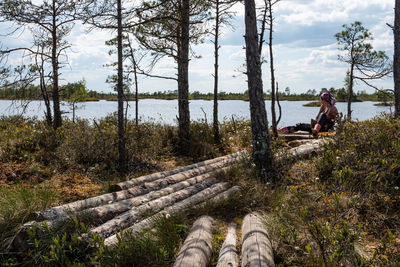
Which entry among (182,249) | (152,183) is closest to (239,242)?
(182,249)

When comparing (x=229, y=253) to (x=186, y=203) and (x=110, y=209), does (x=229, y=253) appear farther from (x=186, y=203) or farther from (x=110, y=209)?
(x=110, y=209)

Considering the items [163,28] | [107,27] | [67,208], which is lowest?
[67,208]

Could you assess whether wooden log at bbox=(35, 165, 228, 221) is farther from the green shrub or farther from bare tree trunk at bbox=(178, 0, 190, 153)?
bare tree trunk at bbox=(178, 0, 190, 153)

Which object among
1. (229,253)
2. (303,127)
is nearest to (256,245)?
(229,253)

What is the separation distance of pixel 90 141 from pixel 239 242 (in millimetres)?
5912

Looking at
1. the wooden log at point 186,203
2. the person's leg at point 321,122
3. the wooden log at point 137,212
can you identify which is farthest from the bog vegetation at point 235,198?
the person's leg at point 321,122

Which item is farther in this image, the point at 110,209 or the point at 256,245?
the point at 110,209

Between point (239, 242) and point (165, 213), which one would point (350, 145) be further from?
point (165, 213)

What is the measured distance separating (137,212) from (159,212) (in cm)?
36

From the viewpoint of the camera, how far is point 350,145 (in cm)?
677

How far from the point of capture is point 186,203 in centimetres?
518

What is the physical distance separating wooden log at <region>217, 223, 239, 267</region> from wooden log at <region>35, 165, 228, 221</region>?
2130 mm

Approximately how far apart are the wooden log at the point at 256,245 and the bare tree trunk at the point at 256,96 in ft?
8.29

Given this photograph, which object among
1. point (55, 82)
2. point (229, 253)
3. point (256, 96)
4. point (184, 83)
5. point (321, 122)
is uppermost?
point (55, 82)
